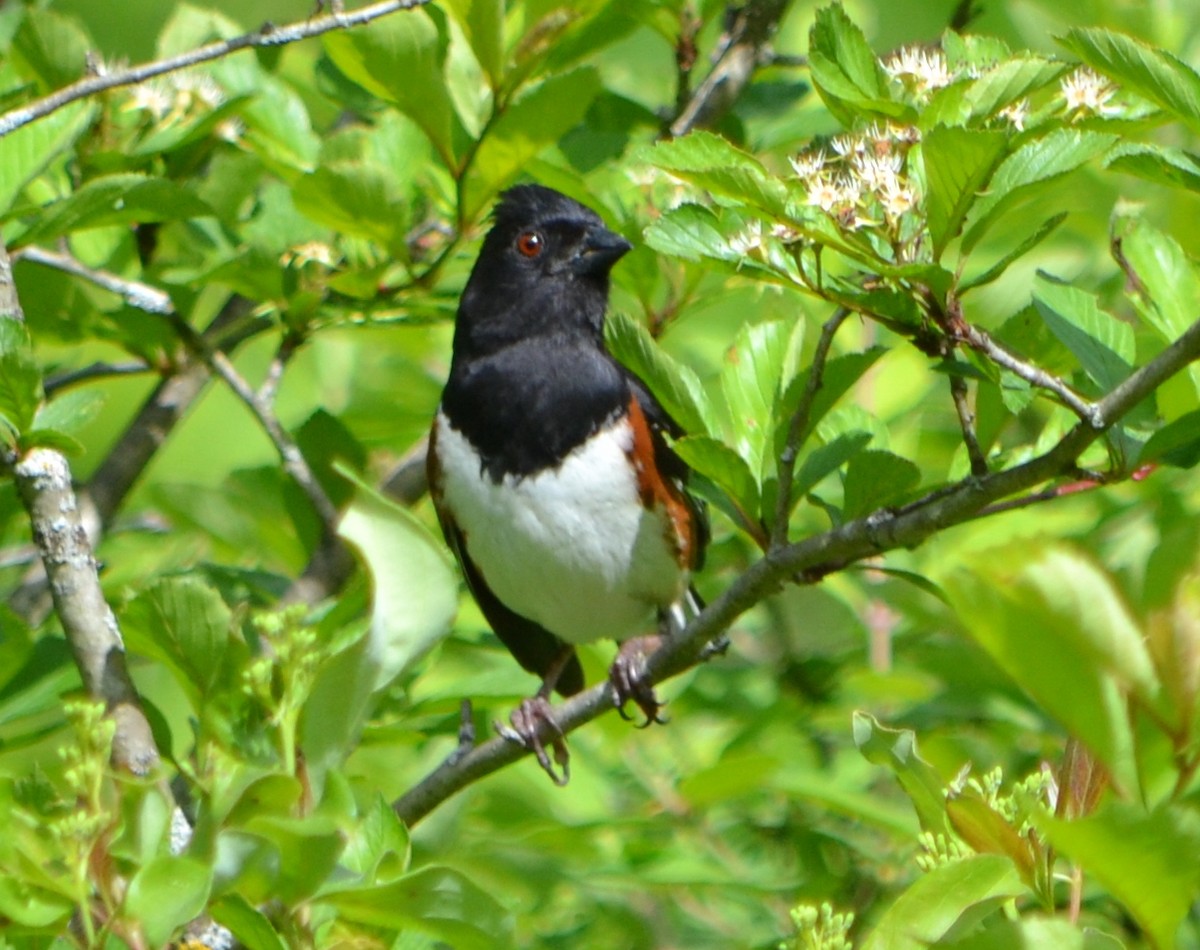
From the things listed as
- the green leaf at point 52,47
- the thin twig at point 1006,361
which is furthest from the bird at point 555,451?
the thin twig at point 1006,361

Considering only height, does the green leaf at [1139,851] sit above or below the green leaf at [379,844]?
below

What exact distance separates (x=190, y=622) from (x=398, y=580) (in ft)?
0.94

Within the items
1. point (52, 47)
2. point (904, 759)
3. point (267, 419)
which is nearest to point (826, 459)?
point (904, 759)

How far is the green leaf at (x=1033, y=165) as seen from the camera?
1.54m

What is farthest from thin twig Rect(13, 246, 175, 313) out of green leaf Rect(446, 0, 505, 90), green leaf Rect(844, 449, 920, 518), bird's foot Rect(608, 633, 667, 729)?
green leaf Rect(844, 449, 920, 518)

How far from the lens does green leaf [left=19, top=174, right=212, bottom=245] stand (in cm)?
223

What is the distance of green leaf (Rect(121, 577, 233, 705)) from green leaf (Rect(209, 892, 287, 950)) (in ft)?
1.29

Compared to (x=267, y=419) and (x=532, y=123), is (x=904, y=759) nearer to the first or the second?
(x=532, y=123)

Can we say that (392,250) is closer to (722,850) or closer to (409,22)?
(409,22)

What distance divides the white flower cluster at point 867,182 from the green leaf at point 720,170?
4 centimetres

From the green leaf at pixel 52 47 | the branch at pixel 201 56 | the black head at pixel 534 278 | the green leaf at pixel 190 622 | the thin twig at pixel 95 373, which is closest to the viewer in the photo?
the green leaf at pixel 190 622

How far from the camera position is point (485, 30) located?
7.96 ft

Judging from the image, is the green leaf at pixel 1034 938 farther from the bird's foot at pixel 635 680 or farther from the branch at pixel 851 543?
the bird's foot at pixel 635 680

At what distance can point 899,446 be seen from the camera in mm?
3156
